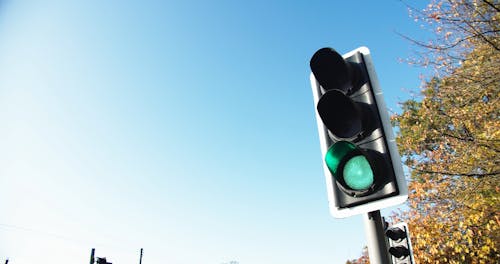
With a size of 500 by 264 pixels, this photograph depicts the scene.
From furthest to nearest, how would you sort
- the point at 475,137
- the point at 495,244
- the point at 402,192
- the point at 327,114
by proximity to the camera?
the point at 495,244 → the point at 475,137 → the point at 327,114 → the point at 402,192

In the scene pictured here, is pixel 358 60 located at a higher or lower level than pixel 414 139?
lower

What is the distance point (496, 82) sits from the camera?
6.94 m

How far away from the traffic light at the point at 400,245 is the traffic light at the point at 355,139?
0.81m

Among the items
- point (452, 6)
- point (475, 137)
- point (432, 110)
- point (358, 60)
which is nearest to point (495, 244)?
point (475, 137)

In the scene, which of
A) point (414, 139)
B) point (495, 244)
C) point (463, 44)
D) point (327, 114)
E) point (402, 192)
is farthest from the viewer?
point (414, 139)

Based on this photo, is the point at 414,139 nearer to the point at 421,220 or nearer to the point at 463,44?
the point at 421,220

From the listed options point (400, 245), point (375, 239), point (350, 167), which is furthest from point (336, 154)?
point (400, 245)

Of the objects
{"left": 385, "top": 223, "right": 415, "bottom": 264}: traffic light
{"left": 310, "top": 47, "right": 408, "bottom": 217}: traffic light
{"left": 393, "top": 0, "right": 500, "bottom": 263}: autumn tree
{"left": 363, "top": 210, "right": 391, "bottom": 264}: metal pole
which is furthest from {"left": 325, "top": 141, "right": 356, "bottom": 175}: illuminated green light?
{"left": 393, "top": 0, "right": 500, "bottom": 263}: autumn tree

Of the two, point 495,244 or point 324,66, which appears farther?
point 495,244

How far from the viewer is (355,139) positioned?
81.7 inches

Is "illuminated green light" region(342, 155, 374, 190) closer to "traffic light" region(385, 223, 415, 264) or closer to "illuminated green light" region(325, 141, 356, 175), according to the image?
"illuminated green light" region(325, 141, 356, 175)

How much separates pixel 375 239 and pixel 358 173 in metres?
0.38

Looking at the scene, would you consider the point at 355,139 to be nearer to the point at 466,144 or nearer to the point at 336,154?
the point at 336,154

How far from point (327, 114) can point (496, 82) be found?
22.4ft
